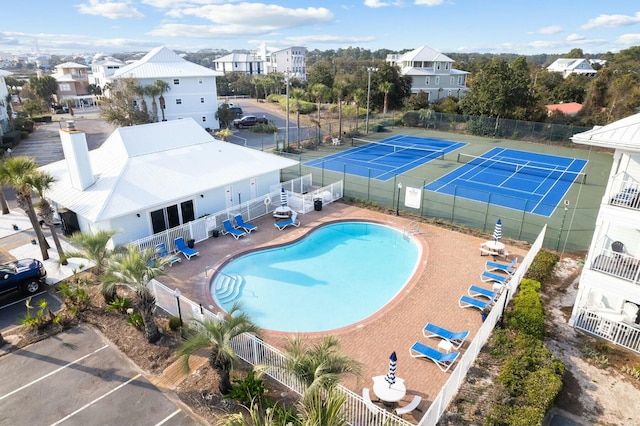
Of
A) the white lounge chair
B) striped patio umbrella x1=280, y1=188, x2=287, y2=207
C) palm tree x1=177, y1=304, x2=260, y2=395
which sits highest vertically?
palm tree x1=177, y1=304, x2=260, y2=395

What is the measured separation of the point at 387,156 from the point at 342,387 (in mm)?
29604

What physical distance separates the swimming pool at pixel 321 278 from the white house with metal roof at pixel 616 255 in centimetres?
644

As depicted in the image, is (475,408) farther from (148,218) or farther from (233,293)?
(148,218)

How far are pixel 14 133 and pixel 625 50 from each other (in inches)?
5470

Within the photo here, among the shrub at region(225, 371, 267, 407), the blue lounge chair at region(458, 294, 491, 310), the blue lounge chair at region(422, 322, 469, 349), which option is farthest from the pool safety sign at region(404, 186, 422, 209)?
the shrub at region(225, 371, 267, 407)

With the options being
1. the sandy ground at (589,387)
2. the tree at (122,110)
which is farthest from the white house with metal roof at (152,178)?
the tree at (122,110)

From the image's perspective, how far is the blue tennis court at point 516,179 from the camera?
24859 millimetres

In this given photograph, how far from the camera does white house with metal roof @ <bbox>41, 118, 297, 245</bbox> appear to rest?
657 inches

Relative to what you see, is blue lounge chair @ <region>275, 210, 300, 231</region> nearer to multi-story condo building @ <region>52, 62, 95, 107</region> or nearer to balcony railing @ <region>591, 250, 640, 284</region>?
balcony railing @ <region>591, 250, 640, 284</region>

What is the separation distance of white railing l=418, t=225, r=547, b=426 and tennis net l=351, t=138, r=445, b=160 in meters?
22.8

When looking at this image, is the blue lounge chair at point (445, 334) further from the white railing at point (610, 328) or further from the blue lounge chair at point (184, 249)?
the blue lounge chair at point (184, 249)

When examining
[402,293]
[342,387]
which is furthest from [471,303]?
[342,387]

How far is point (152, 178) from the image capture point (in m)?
18.5

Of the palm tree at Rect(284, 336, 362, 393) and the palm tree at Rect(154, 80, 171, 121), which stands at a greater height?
the palm tree at Rect(154, 80, 171, 121)
